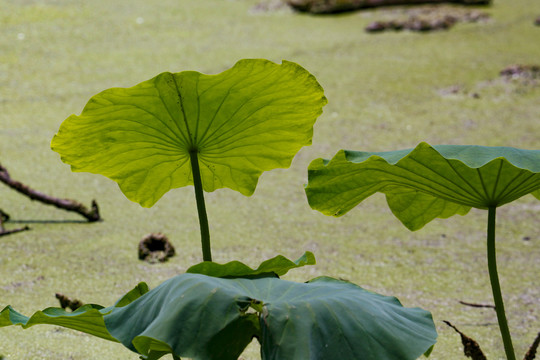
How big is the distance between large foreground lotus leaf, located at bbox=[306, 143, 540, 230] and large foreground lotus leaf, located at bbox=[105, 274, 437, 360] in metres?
0.16

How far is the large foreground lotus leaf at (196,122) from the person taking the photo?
2.33 ft

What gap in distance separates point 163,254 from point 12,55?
2.11 metres

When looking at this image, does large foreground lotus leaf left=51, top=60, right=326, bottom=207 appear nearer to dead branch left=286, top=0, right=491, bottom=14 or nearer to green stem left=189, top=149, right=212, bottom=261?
green stem left=189, top=149, right=212, bottom=261

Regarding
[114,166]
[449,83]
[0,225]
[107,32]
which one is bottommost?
[0,225]

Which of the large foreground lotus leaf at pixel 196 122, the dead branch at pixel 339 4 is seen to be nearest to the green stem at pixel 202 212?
the large foreground lotus leaf at pixel 196 122

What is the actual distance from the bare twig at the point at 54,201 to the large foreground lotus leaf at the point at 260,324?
1235 millimetres

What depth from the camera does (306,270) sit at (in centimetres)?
153

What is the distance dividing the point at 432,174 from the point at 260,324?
0.28 meters


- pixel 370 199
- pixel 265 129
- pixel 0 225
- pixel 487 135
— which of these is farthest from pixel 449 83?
pixel 265 129

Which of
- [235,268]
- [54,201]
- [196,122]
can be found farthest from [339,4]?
[235,268]

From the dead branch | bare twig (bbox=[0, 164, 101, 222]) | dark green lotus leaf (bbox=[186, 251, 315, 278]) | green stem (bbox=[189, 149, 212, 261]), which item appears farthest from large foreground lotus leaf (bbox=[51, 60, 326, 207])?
the dead branch

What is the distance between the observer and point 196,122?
29.8 inches

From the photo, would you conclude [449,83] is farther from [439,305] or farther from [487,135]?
[439,305]

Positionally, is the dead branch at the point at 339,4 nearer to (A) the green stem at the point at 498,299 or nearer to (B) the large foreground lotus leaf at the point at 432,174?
(B) the large foreground lotus leaf at the point at 432,174
